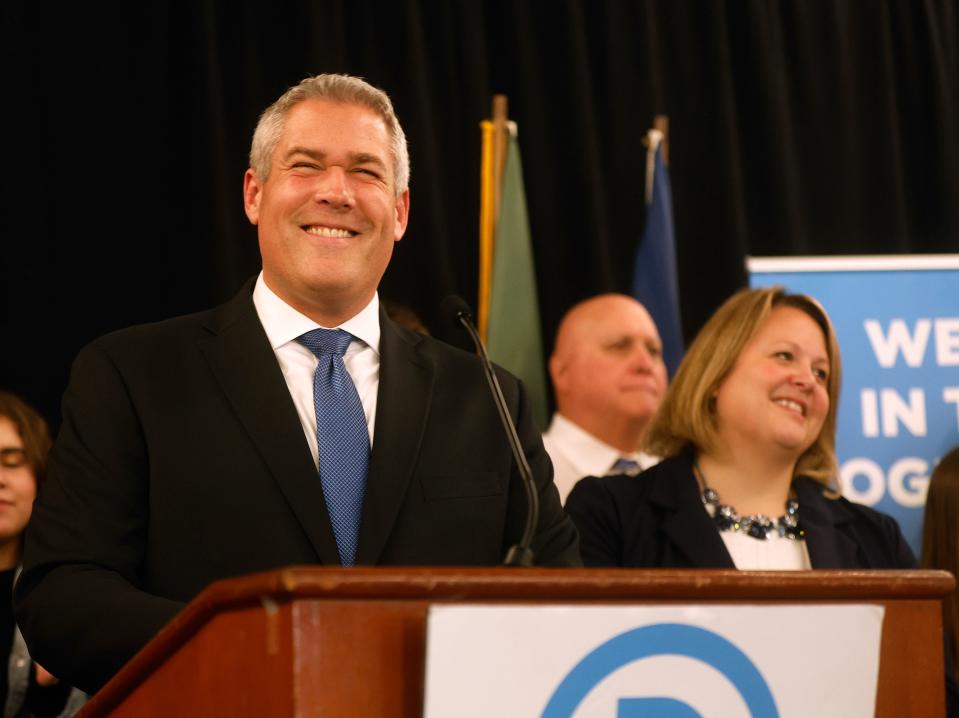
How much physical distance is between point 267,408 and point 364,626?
81 centimetres

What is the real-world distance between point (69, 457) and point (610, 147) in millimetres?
3291

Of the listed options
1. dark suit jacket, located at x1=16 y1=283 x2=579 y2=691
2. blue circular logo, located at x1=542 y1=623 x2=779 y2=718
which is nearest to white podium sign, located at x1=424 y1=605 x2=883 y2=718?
blue circular logo, located at x1=542 y1=623 x2=779 y2=718

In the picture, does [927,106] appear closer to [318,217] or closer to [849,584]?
[318,217]

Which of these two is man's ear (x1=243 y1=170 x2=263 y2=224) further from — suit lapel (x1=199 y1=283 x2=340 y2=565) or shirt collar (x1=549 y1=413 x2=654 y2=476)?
shirt collar (x1=549 y1=413 x2=654 y2=476)

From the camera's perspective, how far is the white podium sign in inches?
45.1

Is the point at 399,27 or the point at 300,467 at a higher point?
the point at 399,27

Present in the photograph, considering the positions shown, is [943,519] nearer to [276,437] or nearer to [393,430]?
[393,430]

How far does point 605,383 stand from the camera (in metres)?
4.03

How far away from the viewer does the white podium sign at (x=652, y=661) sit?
115 cm

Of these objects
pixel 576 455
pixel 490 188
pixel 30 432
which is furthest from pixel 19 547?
pixel 490 188

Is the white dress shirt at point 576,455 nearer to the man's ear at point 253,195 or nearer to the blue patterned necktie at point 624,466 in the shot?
the blue patterned necktie at point 624,466

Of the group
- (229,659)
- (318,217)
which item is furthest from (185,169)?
(229,659)

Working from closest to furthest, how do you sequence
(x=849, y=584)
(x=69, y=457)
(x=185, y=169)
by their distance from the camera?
1. (x=849, y=584)
2. (x=69, y=457)
3. (x=185, y=169)

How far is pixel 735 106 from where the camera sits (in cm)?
497
